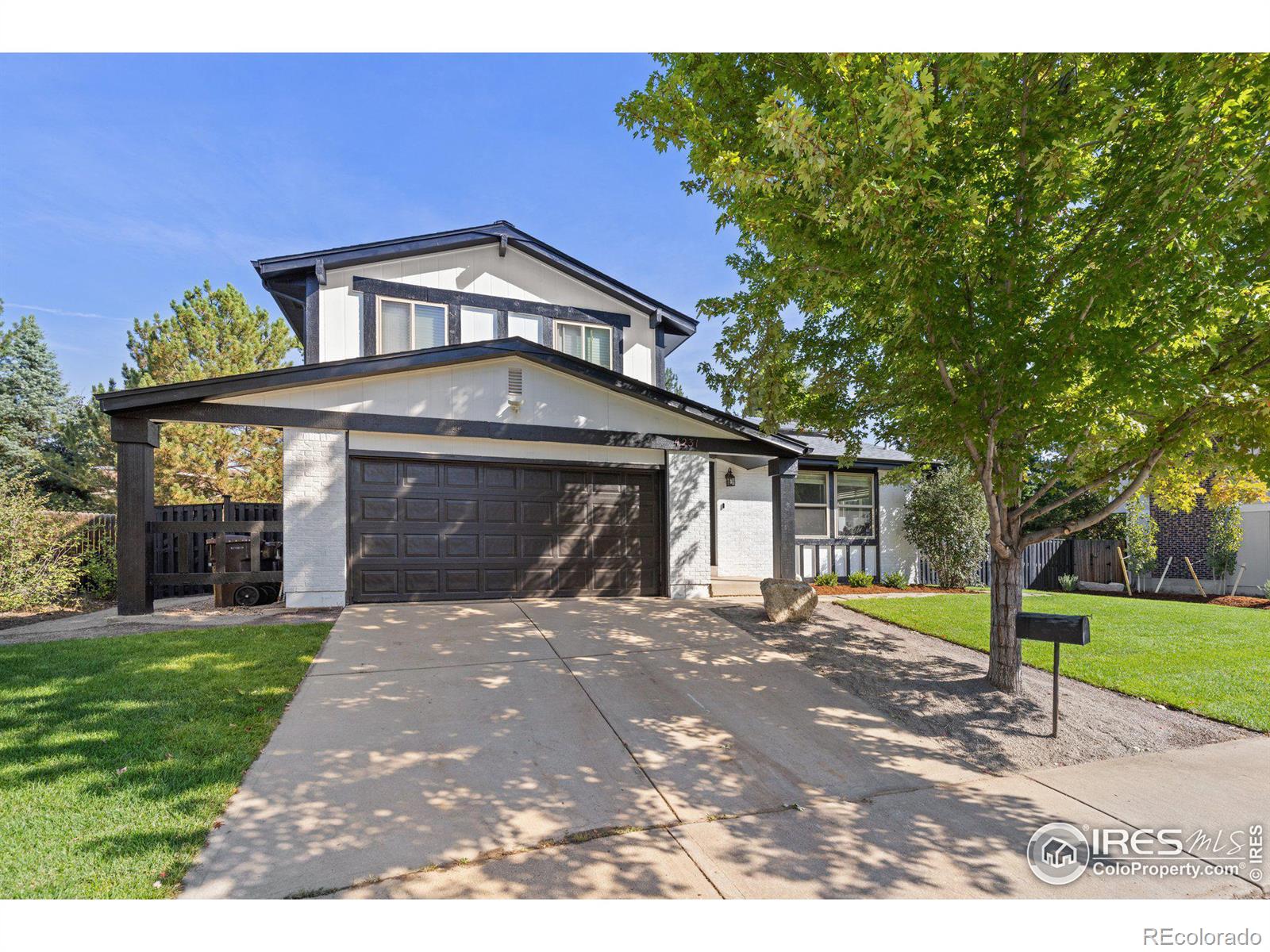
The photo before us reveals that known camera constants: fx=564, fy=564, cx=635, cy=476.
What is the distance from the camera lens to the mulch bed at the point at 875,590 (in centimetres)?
1222

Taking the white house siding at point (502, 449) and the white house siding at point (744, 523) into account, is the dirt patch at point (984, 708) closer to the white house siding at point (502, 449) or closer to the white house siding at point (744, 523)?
the white house siding at point (502, 449)

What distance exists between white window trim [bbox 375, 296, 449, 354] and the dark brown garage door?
284cm

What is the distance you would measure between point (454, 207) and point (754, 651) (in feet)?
36.9

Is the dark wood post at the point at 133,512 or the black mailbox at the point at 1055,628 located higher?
the dark wood post at the point at 133,512

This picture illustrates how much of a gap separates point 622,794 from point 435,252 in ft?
35.5

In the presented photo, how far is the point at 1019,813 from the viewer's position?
12.3 feet

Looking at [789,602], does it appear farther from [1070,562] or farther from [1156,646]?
[1070,562]

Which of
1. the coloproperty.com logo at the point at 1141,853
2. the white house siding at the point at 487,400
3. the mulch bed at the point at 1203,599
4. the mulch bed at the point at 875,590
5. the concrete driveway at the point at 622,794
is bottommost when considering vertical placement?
the mulch bed at the point at 1203,599

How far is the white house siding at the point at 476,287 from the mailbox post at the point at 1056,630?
29.8 ft

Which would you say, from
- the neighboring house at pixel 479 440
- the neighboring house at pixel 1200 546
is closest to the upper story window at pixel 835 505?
the neighboring house at pixel 479 440

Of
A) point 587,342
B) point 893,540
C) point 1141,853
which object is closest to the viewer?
point 1141,853

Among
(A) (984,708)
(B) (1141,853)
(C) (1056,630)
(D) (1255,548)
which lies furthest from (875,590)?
(D) (1255,548)

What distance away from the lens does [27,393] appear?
21312 millimetres

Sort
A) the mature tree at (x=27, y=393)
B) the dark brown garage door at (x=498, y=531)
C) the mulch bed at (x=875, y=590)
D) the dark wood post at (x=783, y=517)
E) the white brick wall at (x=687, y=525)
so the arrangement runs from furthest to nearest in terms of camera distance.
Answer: the mature tree at (x=27, y=393) < the mulch bed at (x=875, y=590) < the dark wood post at (x=783, y=517) < the white brick wall at (x=687, y=525) < the dark brown garage door at (x=498, y=531)
